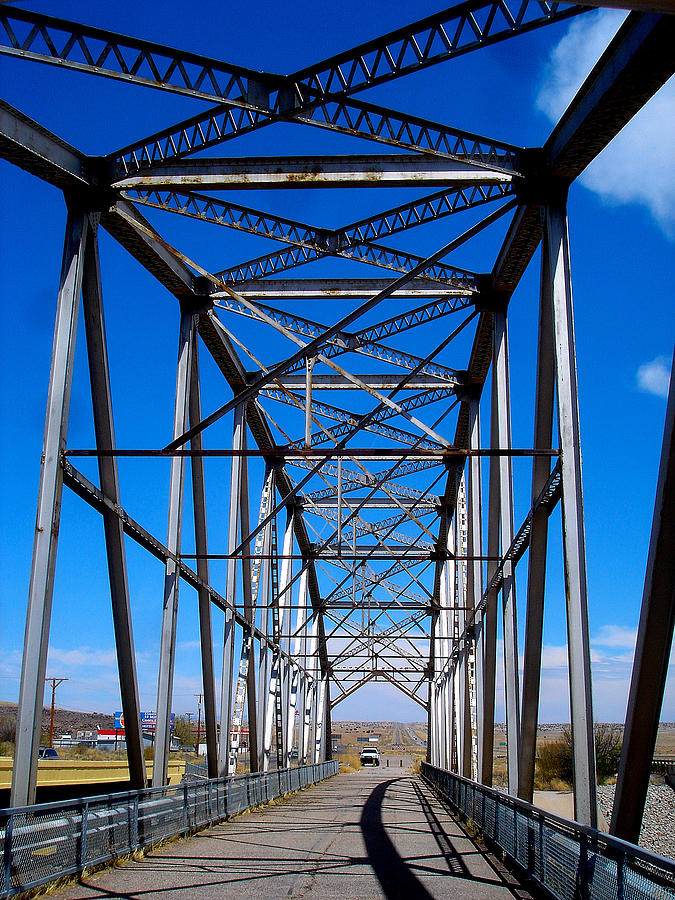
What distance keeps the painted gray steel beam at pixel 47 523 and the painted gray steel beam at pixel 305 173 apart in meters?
1.59

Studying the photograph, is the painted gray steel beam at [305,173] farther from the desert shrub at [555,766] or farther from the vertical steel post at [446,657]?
the desert shrub at [555,766]

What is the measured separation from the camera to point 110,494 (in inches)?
521

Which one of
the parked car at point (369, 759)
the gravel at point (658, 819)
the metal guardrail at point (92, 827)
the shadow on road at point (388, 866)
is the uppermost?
the metal guardrail at point (92, 827)

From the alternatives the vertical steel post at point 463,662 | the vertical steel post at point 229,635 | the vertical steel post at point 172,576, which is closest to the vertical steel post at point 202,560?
the vertical steel post at point 172,576

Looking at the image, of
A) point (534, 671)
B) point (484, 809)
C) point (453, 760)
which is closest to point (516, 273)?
point (534, 671)

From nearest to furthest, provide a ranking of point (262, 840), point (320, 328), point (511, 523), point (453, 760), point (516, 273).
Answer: point (262, 840), point (511, 523), point (516, 273), point (320, 328), point (453, 760)

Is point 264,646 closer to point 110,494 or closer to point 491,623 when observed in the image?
point 491,623

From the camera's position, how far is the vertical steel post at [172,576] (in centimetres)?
1444

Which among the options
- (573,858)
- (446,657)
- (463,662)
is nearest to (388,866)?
(573,858)

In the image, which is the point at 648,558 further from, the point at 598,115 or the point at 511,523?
the point at 511,523

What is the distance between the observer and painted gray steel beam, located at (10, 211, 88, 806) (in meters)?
10.7

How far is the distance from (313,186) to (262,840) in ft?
31.1

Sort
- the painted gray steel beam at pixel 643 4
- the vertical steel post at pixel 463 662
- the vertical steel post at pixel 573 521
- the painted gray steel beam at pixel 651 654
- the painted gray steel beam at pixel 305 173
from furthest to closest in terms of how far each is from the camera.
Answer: the vertical steel post at pixel 463 662 < the painted gray steel beam at pixel 305 173 < the vertical steel post at pixel 573 521 < the painted gray steel beam at pixel 651 654 < the painted gray steel beam at pixel 643 4

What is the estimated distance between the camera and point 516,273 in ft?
53.2
